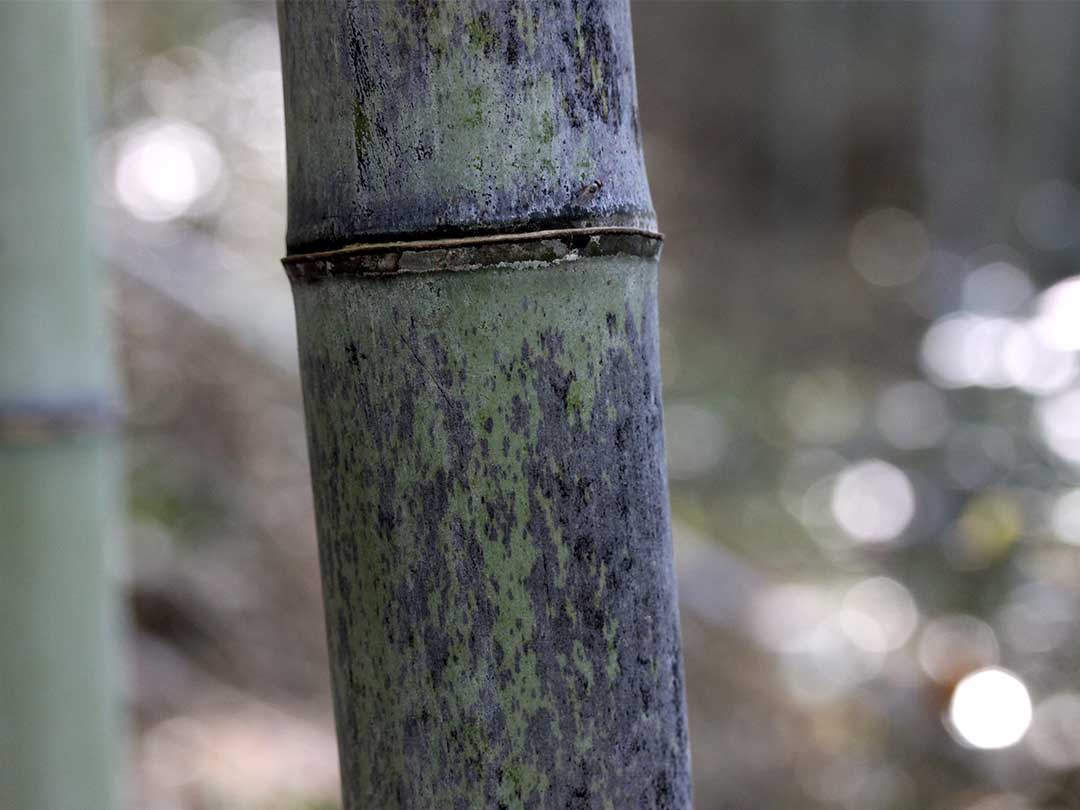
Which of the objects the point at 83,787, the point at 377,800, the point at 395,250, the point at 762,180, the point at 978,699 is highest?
the point at 762,180

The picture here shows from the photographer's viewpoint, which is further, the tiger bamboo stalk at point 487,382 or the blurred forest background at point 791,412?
the blurred forest background at point 791,412

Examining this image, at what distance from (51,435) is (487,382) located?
2.38 ft

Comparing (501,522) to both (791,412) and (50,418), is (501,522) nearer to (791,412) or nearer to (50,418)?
(50,418)

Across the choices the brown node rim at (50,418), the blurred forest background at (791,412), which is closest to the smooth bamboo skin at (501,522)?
the brown node rim at (50,418)

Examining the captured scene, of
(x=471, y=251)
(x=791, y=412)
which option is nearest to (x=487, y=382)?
(x=471, y=251)

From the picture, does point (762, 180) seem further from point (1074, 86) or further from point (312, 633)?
point (312, 633)

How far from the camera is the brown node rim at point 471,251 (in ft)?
1.04

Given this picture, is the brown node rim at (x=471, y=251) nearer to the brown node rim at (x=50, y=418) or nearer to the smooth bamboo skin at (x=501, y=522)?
the smooth bamboo skin at (x=501, y=522)

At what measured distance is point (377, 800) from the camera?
0.36m

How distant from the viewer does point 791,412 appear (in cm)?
363

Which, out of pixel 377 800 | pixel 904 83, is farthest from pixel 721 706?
pixel 904 83

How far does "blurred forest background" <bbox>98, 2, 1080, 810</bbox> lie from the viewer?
202cm

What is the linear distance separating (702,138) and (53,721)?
174 inches

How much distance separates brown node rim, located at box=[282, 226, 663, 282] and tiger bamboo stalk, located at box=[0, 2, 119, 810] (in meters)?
0.68
